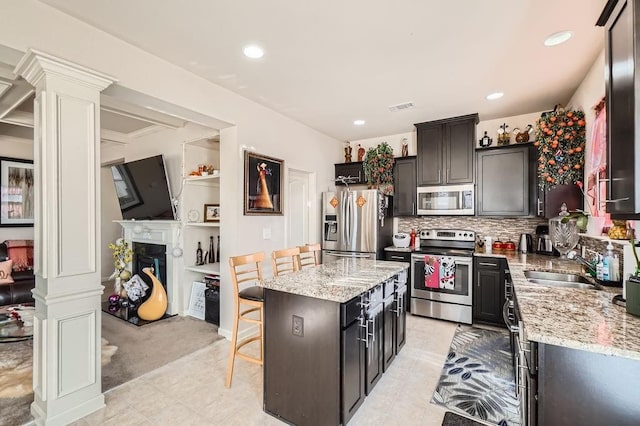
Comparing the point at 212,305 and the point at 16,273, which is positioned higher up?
the point at 16,273

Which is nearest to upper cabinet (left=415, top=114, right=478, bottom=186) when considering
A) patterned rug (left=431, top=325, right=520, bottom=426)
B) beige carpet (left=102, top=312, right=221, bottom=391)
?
patterned rug (left=431, top=325, right=520, bottom=426)

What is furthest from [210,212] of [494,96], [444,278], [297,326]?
[494,96]

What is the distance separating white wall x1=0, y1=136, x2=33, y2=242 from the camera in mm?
4930

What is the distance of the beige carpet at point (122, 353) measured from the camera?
227cm

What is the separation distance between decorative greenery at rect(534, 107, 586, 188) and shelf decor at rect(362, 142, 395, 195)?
6.57ft

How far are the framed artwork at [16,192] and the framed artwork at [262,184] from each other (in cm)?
407

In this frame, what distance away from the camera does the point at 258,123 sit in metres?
3.68

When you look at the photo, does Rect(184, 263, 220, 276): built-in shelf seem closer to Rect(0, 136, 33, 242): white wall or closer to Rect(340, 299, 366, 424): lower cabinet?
Rect(340, 299, 366, 424): lower cabinet

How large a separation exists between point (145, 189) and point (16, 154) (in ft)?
9.42

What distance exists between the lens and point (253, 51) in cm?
247

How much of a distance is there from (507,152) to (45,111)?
4.80 m

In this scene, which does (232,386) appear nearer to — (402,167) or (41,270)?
(41,270)

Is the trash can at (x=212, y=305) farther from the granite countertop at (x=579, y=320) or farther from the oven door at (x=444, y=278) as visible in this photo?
the granite countertop at (x=579, y=320)

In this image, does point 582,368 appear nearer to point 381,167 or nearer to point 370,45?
point 370,45
